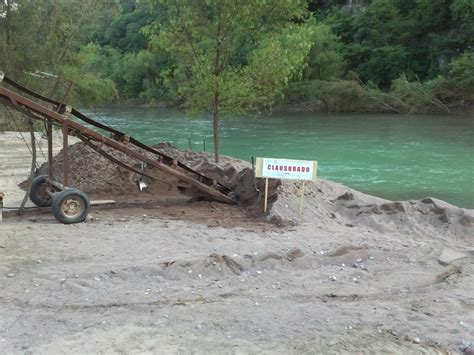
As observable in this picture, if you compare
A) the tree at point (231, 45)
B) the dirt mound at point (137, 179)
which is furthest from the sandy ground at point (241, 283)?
the tree at point (231, 45)

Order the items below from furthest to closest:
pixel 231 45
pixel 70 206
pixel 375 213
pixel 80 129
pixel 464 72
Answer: pixel 464 72
pixel 231 45
pixel 375 213
pixel 80 129
pixel 70 206

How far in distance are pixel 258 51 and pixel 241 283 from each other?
8.90m

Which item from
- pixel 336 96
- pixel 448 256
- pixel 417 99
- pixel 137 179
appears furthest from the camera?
pixel 336 96

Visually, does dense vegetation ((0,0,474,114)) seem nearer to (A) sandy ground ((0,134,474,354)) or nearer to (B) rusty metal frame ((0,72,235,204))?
(B) rusty metal frame ((0,72,235,204))

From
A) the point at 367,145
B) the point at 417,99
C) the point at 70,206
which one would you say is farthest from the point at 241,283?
the point at 417,99

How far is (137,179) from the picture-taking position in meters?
12.0

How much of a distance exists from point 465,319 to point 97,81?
28.7 metres

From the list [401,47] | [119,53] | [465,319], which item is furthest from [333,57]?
[465,319]

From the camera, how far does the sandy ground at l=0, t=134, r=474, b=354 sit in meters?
4.71

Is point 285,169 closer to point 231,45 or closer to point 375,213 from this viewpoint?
point 375,213

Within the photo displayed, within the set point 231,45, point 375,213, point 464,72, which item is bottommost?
point 375,213

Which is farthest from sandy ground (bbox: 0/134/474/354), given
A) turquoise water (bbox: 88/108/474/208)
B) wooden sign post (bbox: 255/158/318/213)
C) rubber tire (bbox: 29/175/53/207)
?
turquoise water (bbox: 88/108/474/208)

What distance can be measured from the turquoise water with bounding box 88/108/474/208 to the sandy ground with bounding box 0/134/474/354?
23.9 ft

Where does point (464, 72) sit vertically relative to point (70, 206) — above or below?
above
